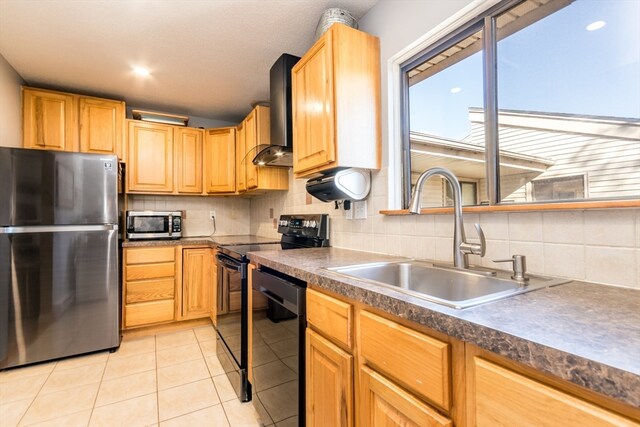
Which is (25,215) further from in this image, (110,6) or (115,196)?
(110,6)

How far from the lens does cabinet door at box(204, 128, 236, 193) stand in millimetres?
3553

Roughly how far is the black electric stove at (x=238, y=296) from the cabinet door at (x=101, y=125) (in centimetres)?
183

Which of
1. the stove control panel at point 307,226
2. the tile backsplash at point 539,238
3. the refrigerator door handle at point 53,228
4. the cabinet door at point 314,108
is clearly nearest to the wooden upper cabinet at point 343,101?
the cabinet door at point 314,108

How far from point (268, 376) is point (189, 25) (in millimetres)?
2288

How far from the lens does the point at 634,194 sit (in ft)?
3.02

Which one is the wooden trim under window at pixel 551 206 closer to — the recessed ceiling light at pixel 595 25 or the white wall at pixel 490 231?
the white wall at pixel 490 231

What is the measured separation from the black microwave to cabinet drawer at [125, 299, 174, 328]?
2.42ft

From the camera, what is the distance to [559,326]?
1.94ft

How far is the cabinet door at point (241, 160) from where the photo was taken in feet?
10.8

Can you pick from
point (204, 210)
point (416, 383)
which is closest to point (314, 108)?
point (416, 383)

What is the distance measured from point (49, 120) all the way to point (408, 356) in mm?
3696

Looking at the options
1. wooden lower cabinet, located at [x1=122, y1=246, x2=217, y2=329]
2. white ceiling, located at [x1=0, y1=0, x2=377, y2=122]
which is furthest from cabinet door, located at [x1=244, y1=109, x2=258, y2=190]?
wooden lower cabinet, located at [x1=122, y1=246, x2=217, y2=329]

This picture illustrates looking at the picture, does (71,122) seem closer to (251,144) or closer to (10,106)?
(10,106)

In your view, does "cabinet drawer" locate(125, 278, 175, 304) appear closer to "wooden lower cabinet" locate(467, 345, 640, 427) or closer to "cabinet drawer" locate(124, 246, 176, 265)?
"cabinet drawer" locate(124, 246, 176, 265)
